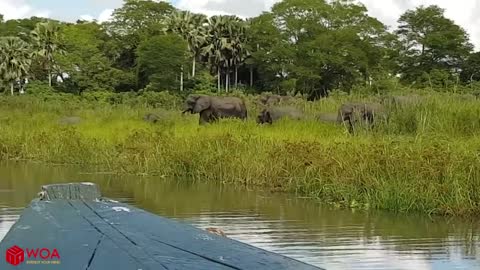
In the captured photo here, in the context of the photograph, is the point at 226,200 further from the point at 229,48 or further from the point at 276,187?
the point at 229,48

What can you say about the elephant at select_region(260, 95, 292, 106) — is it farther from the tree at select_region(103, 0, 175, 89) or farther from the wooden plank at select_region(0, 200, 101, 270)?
the tree at select_region(103, 0, 175, 89)

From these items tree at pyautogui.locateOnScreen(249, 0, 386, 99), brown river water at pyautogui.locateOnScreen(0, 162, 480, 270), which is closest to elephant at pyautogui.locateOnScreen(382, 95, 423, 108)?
brown river water at pyautogui.locateOnScreen(0, 162, 480, 270)

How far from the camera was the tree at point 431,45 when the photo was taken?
1887 inches

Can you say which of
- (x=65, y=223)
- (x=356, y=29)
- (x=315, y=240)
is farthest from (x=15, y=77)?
(x=65, y=223)

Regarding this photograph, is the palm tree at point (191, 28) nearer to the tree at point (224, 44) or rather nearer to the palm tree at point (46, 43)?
the tree at point (224, 44)

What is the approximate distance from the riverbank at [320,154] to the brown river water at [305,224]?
1.06 feet

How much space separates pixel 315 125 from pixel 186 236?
13208 millimetres

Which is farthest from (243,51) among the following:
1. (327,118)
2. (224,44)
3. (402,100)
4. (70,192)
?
(70,192)

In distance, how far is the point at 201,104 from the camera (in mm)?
20609

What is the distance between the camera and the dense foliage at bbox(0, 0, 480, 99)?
1875 inches

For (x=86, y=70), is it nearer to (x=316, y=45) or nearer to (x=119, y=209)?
(x=316, y=45)

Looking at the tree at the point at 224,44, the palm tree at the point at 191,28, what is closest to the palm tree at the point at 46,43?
the palm tree at the point at 191,28

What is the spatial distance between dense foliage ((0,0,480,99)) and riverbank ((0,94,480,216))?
29156 millimetres

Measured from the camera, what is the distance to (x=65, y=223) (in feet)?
7.76
